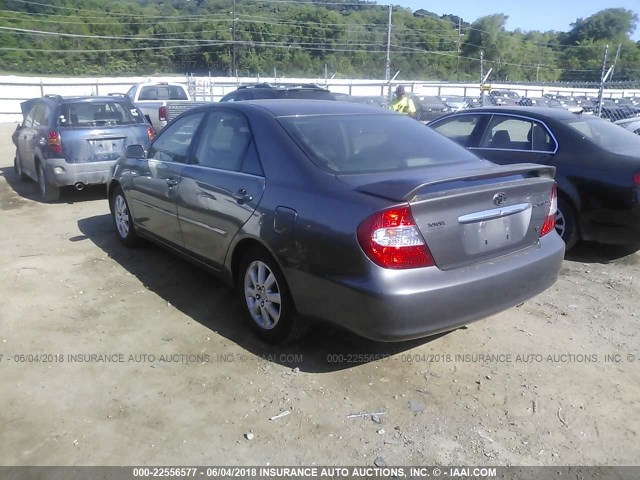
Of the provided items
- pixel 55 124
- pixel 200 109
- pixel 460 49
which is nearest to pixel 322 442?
pixel 200 109

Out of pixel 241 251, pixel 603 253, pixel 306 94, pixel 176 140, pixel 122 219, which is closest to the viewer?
pixel 241 251

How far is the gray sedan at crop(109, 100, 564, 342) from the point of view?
10.1ft

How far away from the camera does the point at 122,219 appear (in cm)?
612

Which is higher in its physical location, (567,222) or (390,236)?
(390,236)

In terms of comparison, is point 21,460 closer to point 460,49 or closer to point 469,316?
point 469,316

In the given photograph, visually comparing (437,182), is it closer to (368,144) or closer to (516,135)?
(368,144)

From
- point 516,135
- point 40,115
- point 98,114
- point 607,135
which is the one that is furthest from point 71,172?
point 607,135

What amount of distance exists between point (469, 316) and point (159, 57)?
260 feet

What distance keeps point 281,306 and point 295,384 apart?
1.67 ft

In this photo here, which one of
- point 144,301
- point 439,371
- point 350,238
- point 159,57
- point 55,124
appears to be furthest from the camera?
point 159,57

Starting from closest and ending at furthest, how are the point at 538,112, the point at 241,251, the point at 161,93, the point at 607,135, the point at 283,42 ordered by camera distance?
the point at 241,251 → the point at 607,135 → the point at 538,112 → the point at 161,93 → the point at 283,42

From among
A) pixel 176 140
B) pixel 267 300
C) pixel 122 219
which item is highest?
pixel 176 140

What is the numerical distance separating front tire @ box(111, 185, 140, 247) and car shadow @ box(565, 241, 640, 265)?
14.9ft

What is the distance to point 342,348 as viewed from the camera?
390 cm
